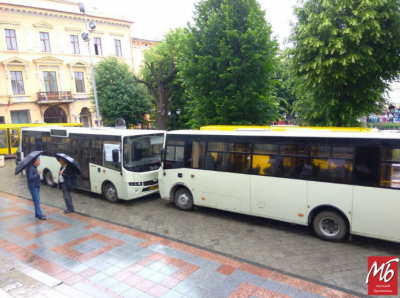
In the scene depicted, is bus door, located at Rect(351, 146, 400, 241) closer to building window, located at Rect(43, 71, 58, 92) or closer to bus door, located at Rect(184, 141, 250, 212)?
bus door, located at Rect(184, 141, 250, 212)

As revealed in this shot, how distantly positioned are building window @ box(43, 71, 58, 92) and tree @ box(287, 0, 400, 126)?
3000 centimetres

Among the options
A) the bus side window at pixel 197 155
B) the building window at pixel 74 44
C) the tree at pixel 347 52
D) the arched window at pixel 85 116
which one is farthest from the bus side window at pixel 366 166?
the building window at pixel 74 44

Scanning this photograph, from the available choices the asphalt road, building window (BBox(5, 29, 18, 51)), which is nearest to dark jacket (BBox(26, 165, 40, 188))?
the asphalt road

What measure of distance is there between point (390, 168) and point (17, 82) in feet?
116

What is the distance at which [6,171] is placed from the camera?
18875mm

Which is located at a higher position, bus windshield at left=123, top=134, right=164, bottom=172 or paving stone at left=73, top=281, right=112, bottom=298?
bus windshield at left=123, top=134, right=164, bottom=172

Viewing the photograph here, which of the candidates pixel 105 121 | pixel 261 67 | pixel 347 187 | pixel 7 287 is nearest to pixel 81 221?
pixel 7 287

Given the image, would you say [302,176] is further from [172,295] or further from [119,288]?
[119,288]

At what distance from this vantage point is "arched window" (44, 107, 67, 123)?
3384cm

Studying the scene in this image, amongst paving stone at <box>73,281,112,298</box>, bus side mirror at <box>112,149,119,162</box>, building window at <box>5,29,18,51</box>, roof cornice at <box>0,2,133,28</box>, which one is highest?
roof cornice at <box>0,2,133,28</box>

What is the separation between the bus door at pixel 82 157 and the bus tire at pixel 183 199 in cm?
404

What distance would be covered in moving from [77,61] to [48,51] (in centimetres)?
312

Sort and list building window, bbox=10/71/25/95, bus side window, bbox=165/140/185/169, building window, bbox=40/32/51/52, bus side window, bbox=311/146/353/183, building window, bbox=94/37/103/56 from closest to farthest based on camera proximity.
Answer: bus side window, bbox=311/146/353/183
bus side window, bbox=165/140/185/169
building window, bbox=10/71/25/95
building window, bbox=40/32/51/52
building window, bbox=94/37/103/56

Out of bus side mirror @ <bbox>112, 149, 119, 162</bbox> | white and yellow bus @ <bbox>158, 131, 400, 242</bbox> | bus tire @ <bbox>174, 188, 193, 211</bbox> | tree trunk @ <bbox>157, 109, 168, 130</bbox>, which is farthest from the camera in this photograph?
tree trunk @ <bbox>157, 109, 168, 130</bbox>
